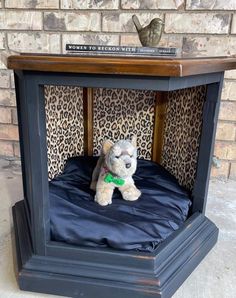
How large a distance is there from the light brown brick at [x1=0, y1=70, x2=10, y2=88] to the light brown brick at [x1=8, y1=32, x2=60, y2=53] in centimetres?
15

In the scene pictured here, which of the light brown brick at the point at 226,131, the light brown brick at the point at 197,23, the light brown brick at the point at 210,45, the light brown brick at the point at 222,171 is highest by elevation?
the light brown brick at the point at 197,23

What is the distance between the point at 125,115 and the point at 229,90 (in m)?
0.53

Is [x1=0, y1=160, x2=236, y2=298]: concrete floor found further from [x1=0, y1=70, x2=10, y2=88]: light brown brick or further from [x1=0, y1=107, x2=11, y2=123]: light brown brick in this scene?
[x1=0, y1=70, x2=10, y2=88]: light brown brick

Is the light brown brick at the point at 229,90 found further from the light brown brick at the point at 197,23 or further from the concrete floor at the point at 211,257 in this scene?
the concrete floor at the point at 211,257

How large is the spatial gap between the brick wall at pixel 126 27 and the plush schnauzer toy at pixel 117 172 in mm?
648

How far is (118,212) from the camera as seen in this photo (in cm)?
100

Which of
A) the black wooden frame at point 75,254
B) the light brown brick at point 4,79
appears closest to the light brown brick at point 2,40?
the light brown brick at point 4,79

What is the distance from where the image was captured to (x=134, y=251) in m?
0.86

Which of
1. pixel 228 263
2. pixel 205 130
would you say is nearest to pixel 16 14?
pixel 205 130

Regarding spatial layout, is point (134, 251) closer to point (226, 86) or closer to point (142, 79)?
point (142, 79)

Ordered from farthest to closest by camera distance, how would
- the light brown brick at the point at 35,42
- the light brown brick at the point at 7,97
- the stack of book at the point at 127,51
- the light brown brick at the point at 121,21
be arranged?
the light brown brick at the point at 7,97 → the light brown brick at the point at 35,42 → the light brown brick at the point at 121,21 → the stack of book at the point at 127,51

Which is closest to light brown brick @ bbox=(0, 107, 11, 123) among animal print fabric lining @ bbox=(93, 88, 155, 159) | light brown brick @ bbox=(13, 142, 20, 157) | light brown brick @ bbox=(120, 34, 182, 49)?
light brown brick @ bbox=(13, 142, 20, 157)

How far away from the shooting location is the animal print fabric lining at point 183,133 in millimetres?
1053

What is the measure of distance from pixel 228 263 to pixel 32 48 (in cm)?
130
